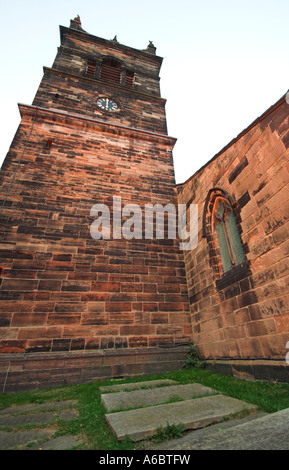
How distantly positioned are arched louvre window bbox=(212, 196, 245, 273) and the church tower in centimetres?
170

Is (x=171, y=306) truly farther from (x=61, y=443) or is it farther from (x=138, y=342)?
(x=61, y=443)

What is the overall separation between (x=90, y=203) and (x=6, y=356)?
436cm

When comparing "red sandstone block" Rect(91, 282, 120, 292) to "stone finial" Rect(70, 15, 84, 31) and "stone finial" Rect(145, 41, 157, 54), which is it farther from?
"stone finial" Rect(145, 41, 157, 54)

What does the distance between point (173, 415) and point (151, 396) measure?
3.16 ft

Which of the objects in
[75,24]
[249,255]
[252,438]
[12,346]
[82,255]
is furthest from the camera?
[75,24]

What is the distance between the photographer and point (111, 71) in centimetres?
1202

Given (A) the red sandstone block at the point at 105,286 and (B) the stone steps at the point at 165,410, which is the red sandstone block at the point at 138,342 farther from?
(B) the stone steps at the point at 165,410

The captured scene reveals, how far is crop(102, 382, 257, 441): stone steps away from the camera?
2.02 metres

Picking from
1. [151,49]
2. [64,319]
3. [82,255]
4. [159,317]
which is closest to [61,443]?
[64,319]

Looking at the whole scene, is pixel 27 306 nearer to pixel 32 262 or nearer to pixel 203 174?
pixel 32 262

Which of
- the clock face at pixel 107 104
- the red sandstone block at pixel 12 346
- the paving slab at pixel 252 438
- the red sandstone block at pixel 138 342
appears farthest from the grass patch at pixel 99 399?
the clock face at pixel 107 104

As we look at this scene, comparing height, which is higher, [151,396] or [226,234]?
[226,234]

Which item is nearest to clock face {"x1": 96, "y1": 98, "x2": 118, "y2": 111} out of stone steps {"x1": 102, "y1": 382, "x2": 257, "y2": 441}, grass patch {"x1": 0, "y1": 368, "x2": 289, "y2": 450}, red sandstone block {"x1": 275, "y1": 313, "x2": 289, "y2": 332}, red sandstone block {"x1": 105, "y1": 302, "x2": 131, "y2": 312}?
red sandstone block {"x1": 105, "y1": 302, "x2": 131, "y2": 312}
